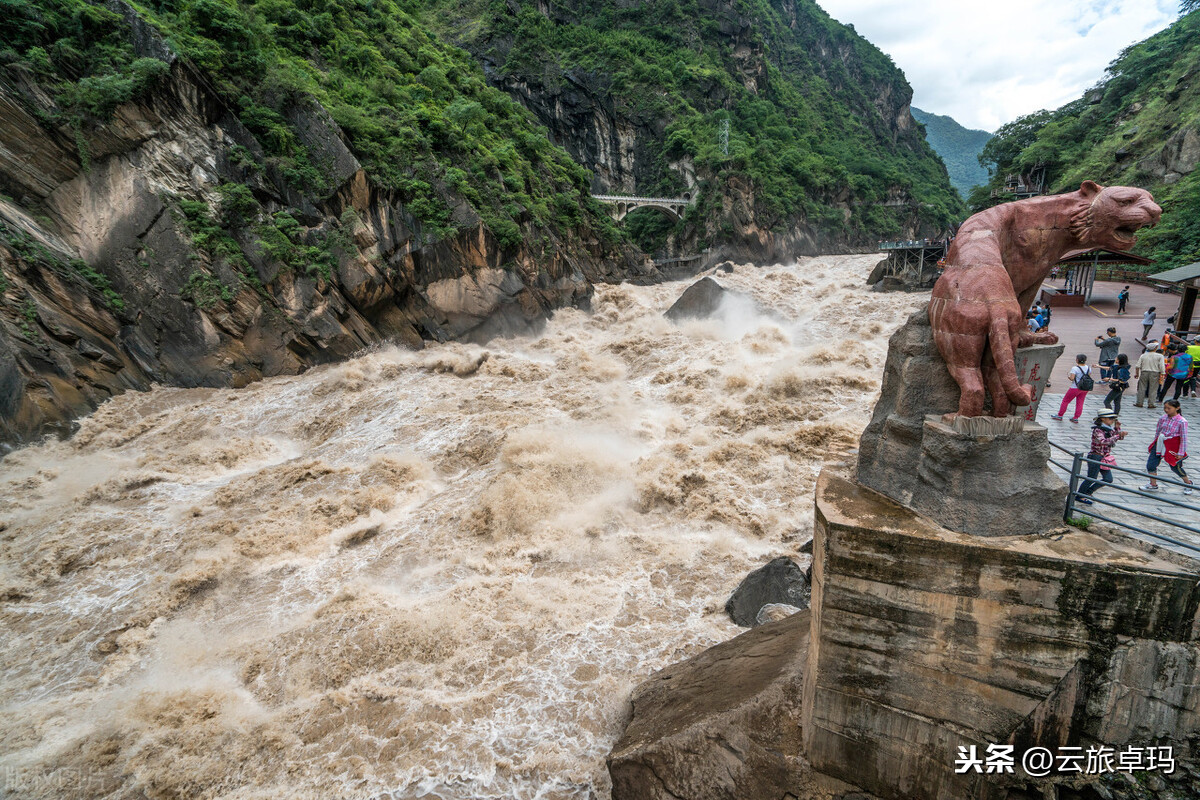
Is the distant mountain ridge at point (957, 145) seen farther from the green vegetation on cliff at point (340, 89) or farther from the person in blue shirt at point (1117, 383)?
the person in blue shirt at point (1117, 383)

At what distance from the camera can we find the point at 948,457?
426 centimetres

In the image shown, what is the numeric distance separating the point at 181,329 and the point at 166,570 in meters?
10.2

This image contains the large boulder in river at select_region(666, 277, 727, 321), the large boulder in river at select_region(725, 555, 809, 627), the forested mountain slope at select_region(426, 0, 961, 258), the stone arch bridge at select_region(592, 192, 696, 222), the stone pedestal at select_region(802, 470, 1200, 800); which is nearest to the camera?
the stone pedestal at select_region(802, 470, 1200, 800)

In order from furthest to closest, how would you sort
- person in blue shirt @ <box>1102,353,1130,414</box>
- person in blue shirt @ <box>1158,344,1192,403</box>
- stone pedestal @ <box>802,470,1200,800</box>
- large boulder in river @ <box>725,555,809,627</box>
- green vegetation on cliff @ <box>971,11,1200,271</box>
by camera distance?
green vegetation on cliff @ <box>971,11,1200,271</box> → person in blue shirt @ <box>1158,344,1192,403</box> → person in blue shirt @ <box>1102,353,1130,414</box> → large boulder in river @ <box>725,555,809,627</box> → stone pedestal @ <box>802,470,1200,800</box>

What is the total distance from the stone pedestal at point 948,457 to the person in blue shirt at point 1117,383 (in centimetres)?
603

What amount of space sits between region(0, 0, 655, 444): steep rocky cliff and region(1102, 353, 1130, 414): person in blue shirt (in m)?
19.8

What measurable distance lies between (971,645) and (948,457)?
1.40 metres

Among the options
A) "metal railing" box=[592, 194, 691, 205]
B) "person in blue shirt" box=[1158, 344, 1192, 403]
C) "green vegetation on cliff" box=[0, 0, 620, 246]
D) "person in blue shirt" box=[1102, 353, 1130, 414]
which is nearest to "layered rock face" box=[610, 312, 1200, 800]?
"person in blue shirt" box=[1102, 353, 1130, 414]

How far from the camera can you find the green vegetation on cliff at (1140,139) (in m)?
24.8

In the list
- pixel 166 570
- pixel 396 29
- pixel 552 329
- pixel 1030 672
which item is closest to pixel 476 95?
pixel 396 29

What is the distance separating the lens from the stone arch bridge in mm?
47906

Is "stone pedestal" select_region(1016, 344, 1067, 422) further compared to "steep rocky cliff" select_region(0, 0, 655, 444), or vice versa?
"steep rocky cliff" select_region(0, 0, 655, 444)

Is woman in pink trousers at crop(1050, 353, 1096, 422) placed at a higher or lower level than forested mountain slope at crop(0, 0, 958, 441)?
lower

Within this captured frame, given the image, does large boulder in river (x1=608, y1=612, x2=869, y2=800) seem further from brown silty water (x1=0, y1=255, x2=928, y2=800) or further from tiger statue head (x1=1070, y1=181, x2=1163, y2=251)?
tiger statue head (x1=1070, y1=181, x2=1163, y2=251)
